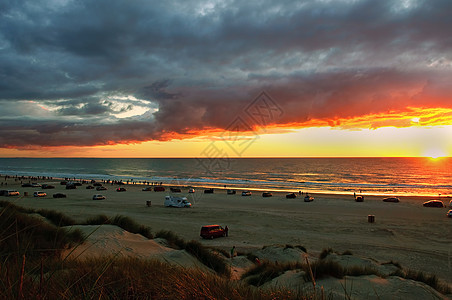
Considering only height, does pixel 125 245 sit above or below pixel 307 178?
above

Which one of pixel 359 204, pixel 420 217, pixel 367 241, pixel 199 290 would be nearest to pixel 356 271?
pixel 199 290

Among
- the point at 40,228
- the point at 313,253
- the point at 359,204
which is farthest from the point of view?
the point at 359,204

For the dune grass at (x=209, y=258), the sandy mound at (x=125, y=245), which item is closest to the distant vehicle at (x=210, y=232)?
the sandy mound at (x=125, y=245)

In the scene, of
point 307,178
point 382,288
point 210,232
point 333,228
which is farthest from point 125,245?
point 307,178

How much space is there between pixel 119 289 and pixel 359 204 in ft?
142

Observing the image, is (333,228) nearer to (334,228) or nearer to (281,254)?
(334,228)

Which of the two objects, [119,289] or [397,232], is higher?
[119,289]

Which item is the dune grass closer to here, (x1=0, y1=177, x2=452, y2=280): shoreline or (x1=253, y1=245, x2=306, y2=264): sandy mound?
(x1=253, y1=245, x2=306, y2=264): sandy mound

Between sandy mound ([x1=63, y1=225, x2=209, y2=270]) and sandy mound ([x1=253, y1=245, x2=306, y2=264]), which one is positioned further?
sandy mound ([x1=253, y1=245, x2=306, y2=264])

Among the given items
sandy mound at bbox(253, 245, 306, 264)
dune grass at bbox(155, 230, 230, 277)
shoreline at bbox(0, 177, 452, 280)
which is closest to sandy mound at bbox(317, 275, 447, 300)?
dune grass at bbox(155, 230, 230, 277)

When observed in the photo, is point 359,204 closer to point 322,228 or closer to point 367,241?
point 322,228

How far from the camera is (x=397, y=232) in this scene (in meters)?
23.8

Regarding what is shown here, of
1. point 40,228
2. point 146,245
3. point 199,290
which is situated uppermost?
point 199,290

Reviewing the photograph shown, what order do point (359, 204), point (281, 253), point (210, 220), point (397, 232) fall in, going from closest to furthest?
point (281, 253) → point (397, 232) → point (210, 220) → point (359, 204)
